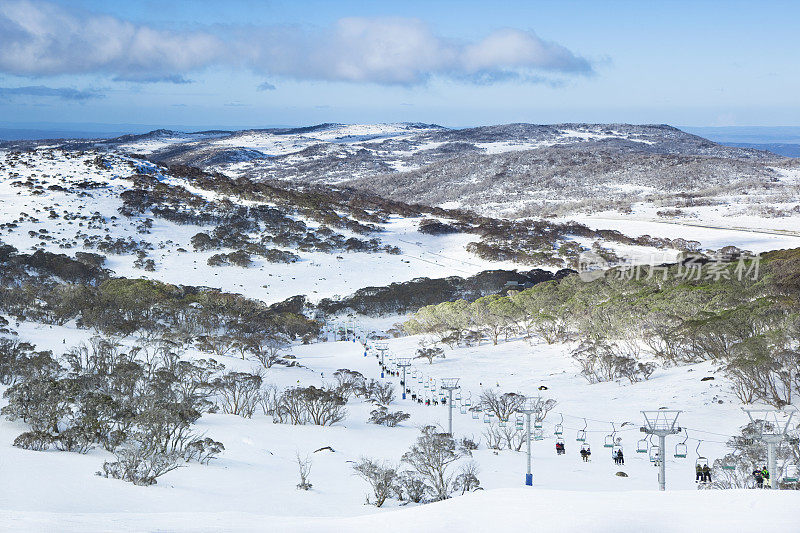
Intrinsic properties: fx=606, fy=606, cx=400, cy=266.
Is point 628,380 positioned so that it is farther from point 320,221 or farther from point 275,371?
point 320,221

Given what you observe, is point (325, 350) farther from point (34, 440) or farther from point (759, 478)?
point (759, 478)

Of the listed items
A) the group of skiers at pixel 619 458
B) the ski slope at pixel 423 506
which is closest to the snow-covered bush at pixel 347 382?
the ski slope at pixel 423 506

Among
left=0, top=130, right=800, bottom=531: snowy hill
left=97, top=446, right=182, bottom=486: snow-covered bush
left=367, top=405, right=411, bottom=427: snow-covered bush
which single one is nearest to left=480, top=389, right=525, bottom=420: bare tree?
left=0, top=130, right=800, bottom=531: snowy hill

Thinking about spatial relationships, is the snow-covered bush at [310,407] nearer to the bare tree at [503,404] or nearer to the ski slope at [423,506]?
the ski slope at [423,506]

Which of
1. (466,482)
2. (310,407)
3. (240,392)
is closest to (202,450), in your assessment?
(310,407)

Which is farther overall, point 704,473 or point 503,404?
point 503,404

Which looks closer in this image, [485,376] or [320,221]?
[485,376]

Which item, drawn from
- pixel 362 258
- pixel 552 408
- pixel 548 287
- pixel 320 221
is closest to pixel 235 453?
pixel 552 408

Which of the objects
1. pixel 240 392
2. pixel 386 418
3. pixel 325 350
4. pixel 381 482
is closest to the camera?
pixel 381 482

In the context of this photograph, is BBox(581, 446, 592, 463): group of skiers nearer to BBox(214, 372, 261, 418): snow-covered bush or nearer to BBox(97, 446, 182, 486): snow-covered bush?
BBox(97, 446, 182, 486): snow-covered bush

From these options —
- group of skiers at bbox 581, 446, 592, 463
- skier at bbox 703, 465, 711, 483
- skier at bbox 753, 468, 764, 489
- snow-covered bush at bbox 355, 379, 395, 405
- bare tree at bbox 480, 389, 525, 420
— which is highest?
skier at bbox 753, 468, 764, 489

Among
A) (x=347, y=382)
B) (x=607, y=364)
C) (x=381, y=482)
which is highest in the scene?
(x=381, y=482)
